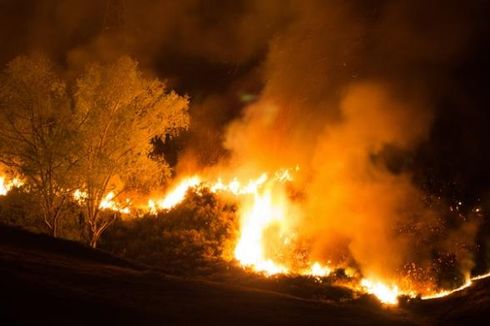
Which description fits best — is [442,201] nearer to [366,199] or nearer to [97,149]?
[366,199]

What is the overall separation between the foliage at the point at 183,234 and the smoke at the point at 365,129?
2346 millimetres

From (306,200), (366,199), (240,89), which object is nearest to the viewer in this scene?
(366,199)

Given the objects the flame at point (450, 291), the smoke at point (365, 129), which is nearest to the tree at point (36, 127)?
the smoke at point (365, 129)

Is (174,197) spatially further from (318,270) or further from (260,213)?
(318,270)

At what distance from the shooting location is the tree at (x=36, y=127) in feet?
56.3

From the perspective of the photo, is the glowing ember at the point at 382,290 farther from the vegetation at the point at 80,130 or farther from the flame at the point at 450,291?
the vegetation at the point at 80,130

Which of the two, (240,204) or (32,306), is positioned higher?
(240,204)

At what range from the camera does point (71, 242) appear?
12.7m

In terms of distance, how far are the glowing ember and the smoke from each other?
300mm

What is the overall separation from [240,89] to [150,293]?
1753cm

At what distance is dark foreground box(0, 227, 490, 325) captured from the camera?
7.38 metres

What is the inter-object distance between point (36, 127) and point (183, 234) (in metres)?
6.04

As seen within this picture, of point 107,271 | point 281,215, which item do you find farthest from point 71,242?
point 281,215

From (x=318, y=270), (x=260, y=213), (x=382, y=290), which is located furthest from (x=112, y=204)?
(x=382, y=290)
